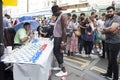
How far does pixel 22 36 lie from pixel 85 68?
259cm

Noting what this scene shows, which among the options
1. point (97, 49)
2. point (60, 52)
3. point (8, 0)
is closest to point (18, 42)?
point (60, 52)

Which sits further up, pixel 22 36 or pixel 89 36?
pixel 22 36

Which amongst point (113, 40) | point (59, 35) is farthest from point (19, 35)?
point (113, 40)

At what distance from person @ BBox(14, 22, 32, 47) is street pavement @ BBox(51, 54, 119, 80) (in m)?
1.22

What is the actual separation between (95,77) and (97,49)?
15.7ft

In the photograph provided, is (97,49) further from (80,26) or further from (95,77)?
(95,77)

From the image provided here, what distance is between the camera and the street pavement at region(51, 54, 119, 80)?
6.52m

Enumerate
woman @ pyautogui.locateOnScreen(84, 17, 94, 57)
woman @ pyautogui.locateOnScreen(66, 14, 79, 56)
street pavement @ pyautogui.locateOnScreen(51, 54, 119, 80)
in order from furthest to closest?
woman @ pyautogui.locateOnScreen(66, 14, 79, 56) < woman @ pyautogui.locateOnScreen(84, 17, 94, 57) < street pavement @ pyautogui.locateOnScreen(51, 54, 119, 80)

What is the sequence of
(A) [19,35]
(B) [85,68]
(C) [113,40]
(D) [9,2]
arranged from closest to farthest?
(D) [9,2] → (C) [113,40] → (A) [19,35] → (B) [85,68]

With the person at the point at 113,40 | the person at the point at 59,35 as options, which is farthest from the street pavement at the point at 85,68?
the person at the point at 113,40

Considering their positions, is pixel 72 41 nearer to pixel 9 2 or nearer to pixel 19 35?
pixel 19 35

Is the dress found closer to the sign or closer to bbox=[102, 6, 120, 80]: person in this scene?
bbox=[102, 6, 120, 80]: person

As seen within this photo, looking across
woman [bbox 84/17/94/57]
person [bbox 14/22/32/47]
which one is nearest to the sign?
person [bbox 14/22/32/47]

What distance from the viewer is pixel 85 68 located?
7648mm
